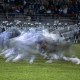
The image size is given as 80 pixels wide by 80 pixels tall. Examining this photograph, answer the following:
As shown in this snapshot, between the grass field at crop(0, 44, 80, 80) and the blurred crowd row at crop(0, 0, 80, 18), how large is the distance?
13494mm

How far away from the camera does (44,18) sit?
29.0 metres

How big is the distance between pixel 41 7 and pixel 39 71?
1661cm

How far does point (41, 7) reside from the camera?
2970 cm

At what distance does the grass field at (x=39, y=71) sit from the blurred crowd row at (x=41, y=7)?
44.3 feet

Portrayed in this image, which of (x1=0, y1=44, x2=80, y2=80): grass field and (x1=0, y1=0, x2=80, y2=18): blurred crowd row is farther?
(x1=0, y1=0, x2=80, y2=18): blurred crowd row

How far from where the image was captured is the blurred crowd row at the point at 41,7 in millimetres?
29266

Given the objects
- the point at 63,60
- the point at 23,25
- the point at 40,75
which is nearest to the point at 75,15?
the point at 23,25

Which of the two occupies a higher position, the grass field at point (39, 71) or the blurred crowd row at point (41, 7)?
the blurred crowd row at point (41, 7)

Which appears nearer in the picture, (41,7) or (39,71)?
(39,71)

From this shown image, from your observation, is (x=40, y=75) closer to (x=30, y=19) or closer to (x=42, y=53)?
(x=42, y=53)

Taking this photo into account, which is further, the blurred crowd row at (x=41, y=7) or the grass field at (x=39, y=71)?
the blurred crowd row at (x=41, y=7)

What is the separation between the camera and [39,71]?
44.6 ft

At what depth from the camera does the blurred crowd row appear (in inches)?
1152

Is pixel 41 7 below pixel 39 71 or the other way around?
the other way around
